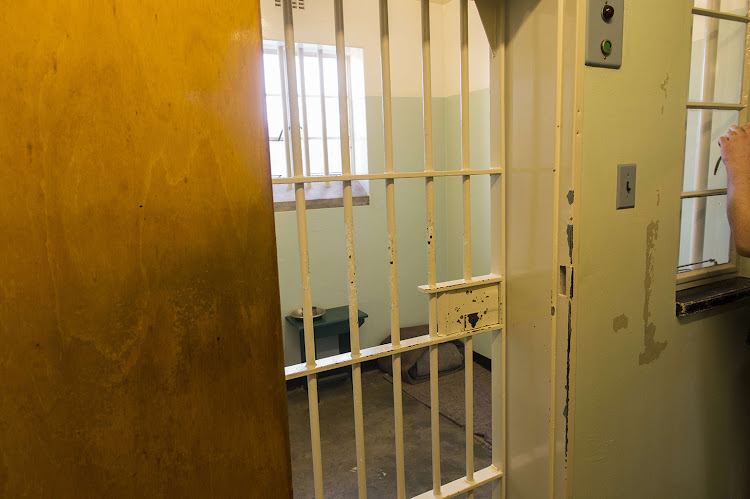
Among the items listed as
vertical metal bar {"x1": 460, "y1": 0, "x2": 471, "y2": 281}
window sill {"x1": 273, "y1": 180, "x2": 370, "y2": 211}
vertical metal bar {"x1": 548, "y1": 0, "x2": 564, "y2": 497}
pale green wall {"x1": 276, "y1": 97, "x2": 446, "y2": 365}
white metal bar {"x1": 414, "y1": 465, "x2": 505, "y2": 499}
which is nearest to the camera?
vertical metal bar {"x1": 548, "y1": 0, "x2": 564, "y2": 497}

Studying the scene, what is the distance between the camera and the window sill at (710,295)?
1432mm

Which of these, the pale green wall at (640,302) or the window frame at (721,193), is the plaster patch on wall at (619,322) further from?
the window frame at (721,193)

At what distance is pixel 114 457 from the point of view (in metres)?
0.70

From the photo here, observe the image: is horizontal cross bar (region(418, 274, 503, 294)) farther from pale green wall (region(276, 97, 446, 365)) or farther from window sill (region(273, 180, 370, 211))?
pale green wall (region(276, 97, 446, 365))

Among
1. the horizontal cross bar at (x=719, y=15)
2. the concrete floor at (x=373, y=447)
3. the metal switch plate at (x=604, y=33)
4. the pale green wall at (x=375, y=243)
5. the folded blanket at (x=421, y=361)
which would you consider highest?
the horizontal cross bar at (x=719, y=15)

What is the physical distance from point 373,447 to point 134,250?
2335mm

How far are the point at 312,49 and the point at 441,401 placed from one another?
261 centimetres

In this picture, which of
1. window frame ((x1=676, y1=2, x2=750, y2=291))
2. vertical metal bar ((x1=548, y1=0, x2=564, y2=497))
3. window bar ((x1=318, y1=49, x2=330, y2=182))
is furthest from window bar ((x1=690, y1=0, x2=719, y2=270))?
window bar ((x1=318, y1=49, x2=330, y2=182))

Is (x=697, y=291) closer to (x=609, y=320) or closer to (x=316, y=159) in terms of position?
(x=609, y=320)

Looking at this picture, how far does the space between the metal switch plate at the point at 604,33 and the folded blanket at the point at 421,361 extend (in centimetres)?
259

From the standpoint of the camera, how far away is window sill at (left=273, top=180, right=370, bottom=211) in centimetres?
326

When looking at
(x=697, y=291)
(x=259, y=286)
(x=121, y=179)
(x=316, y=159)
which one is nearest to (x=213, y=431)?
(x=259, y=286)

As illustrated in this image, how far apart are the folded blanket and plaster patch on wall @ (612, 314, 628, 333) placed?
220cm

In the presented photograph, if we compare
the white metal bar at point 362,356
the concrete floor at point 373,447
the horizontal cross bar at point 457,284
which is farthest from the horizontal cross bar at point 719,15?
the concrete floor at point 373,447
